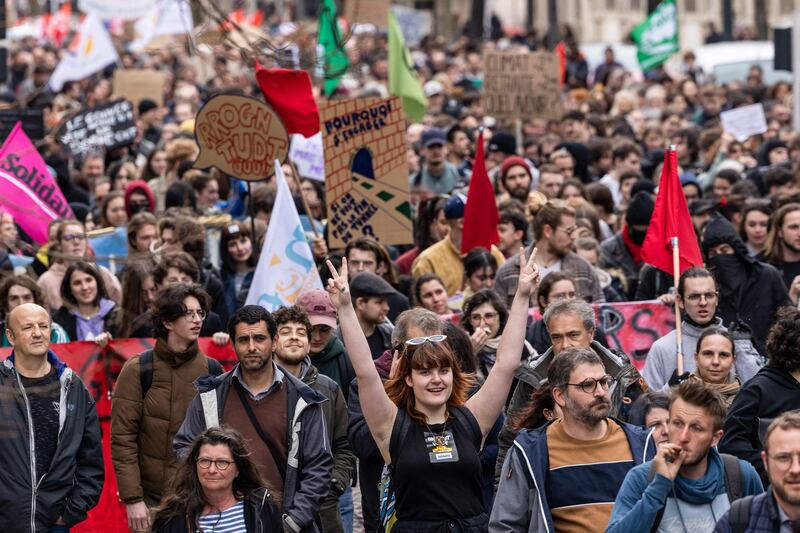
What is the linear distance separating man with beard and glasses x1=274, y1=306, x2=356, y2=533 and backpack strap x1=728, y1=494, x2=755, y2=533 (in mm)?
2729

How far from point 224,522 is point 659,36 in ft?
58.5

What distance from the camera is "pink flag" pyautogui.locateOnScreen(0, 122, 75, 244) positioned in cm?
1186

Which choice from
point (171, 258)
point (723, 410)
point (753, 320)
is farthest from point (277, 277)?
point (723, 410)

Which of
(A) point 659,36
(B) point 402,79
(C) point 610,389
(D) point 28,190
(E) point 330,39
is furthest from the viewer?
(A) point 659,36

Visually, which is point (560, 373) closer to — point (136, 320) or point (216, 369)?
point (216, 369)

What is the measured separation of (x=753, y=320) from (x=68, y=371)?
3.85 meters

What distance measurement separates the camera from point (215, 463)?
698 centimetres

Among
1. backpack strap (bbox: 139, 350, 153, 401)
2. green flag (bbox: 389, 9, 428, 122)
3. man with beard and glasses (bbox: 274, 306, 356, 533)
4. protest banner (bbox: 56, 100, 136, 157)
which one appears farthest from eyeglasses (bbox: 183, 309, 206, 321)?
green flag (bbox: 389, 9, 428, 122)

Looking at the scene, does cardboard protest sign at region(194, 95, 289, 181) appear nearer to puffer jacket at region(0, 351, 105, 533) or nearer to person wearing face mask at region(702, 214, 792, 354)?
person wearing face mask at region(702, 214, 792, 354)

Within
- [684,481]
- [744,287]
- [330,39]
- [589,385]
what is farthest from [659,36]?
[684,481]

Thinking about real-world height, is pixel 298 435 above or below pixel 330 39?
below

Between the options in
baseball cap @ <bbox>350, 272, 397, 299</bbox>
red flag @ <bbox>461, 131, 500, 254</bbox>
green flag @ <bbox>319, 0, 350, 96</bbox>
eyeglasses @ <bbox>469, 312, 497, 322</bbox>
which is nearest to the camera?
eyeglasses @ <bbox>469, 312, 497, 322</bbox>

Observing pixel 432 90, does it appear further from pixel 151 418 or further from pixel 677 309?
pixel 151 418

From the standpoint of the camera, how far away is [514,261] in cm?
1012
